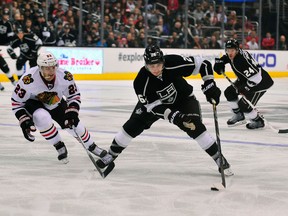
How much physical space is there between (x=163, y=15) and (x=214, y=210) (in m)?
17.1

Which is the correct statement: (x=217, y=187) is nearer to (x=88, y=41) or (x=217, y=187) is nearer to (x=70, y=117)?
(x=70, y=117)

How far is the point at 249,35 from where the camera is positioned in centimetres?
2259

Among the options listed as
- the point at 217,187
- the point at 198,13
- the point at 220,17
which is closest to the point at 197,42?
the point at 198,13

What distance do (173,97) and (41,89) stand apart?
1.06m

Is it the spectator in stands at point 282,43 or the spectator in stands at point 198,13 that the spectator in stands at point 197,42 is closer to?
the spectator in stands at point 198,13

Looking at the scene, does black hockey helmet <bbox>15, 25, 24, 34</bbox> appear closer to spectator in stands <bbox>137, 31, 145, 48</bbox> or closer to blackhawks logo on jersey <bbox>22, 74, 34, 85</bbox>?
spectator in stands <bbox>137, 31, 145, 48</bbox>

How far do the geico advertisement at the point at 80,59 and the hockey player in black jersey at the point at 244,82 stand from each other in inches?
363

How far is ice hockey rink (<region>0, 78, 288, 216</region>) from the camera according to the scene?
4.22 meters

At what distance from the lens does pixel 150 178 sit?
5.34 metres

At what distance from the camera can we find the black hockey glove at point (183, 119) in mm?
5328

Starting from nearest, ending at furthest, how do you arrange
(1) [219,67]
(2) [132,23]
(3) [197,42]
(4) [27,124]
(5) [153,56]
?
(5) [153,56] < (4) [27,124] < (1) [219,67] < (2) [132,23] < (3) [197,42]

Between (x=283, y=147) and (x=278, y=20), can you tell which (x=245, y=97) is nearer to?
(x=283, y=147)

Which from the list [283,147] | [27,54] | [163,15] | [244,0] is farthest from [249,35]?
[283,147]

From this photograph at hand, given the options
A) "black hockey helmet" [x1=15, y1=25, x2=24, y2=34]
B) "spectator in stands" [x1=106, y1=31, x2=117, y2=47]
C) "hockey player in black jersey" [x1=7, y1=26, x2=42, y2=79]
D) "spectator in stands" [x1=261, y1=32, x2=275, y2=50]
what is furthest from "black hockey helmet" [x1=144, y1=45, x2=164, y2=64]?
"spectator in stands" [x1=261, y1=32, x2=275, y2=50]
